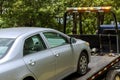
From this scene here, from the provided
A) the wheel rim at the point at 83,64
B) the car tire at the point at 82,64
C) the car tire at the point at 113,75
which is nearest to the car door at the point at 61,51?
the car tire at the point at 82,64

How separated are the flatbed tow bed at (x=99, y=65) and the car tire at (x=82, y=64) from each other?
0.14 metres

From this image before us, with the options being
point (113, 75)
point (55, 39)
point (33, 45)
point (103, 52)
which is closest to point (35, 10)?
point (103, 52)

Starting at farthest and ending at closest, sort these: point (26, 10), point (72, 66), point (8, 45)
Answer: point (26, 10) → point (72, 66) → point (8, 45)

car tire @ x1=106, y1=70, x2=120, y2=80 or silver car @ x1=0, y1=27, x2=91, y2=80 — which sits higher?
silver car @ x1=0, y1=27, x2=91, y2=80

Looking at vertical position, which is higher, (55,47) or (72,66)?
(55,47)

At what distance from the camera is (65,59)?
7.39 m

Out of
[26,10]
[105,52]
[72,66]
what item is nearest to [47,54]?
[72,66]

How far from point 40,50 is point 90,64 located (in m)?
2.58

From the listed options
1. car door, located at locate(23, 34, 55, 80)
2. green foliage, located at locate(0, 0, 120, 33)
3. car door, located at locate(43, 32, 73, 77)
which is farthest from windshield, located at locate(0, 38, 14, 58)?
green foliage, located at locate(0, 0, 120, 33)

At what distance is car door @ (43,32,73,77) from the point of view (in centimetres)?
707

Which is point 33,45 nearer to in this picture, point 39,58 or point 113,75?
point 39,58

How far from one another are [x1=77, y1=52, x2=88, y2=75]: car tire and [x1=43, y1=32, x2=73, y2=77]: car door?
45cm

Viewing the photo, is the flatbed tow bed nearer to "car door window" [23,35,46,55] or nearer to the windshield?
"car door window" [23,35,46,55]

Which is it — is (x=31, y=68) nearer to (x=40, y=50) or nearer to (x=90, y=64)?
(x=40, y=50)
